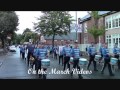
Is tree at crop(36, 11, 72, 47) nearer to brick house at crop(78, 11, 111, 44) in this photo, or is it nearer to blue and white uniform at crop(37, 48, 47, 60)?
brick house at crop(78, 11, 111, 44)

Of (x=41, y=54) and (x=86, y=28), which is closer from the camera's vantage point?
(x=41, y=54)

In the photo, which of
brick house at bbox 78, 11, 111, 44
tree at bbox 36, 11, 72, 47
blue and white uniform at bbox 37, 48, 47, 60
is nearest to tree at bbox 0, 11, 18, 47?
tree at bbox 36, 11, 72, 47

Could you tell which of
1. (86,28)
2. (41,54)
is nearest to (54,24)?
(86,28)

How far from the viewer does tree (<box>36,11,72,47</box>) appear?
4397 centimetres

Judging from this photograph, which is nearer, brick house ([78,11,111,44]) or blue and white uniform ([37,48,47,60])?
blue and white uniform ([37,48,47,60])

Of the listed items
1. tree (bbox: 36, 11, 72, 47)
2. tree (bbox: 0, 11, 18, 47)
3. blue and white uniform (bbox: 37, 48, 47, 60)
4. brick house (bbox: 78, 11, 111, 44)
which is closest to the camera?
blue and white uniform (bbox: 37, 48, 47, 60)

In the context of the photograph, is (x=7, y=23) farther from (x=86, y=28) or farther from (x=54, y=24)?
(x=86, y=28)

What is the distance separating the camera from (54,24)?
4381 centimetres

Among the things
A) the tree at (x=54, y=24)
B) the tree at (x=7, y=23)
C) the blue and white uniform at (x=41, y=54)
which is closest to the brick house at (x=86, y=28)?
the tree at (x=54, y=24)

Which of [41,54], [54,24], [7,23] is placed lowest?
[41,54]

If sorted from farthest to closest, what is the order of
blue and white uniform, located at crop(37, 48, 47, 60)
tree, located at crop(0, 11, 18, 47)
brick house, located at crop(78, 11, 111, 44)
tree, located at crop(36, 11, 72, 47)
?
tree, located at crop(0, 11, 18, 47), tree, located at crop(36, 11, 72, 47), brick house, located at crop(78, 11, 111, 44), blue and white uniform, located at crop(37, 48, 47, 60)
